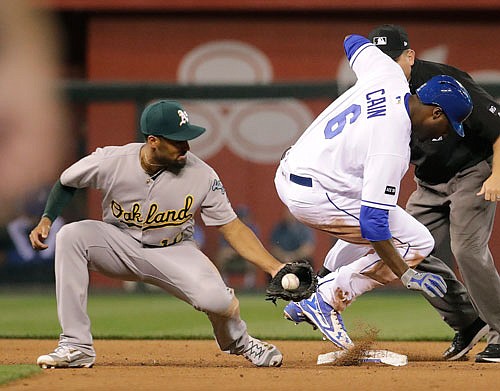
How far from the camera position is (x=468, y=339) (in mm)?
5977

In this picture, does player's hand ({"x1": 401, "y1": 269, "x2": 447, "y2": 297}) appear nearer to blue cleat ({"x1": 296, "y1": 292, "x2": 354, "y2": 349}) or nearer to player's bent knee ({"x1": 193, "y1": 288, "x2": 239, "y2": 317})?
blue cleat ({"x1": 296, "y1": 292, "x2": 354, "y2": 349})

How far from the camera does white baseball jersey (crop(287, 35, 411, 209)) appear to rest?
4.84 meters

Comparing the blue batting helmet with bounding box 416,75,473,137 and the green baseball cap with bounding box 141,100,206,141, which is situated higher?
the blue batting helmet with bounding box 416,75,473,137

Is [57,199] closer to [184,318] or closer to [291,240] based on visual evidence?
[184,318]

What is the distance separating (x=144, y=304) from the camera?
10.5 metres

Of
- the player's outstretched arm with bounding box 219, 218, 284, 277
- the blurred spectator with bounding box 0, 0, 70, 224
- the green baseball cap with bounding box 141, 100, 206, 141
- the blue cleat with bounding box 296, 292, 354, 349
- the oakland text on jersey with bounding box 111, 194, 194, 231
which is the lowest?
the blurred spectator with bounding box 0, 0, 70, 224

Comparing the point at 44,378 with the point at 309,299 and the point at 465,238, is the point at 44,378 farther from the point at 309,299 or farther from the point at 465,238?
the point at 465,238

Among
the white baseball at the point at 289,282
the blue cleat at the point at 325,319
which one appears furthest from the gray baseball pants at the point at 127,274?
the blue cleat at the point at 325,319

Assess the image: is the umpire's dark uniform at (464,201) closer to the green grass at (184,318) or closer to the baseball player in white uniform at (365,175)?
the baseball player in white uniform at (365,175)

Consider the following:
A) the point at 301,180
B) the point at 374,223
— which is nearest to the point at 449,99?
the point at 374,223

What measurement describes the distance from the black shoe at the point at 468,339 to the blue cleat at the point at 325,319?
0.77 meters

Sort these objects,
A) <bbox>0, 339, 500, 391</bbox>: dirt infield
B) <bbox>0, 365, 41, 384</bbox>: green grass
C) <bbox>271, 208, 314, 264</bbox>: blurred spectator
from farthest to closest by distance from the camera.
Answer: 1. <bbox>271, 208, 314, 264</bbox>: blurred spectator
2. <bbox>0, 365, 41, 384</bbox>: green grass
3. <bbox>0, 339, 500, 391</bbox>: dirt infield

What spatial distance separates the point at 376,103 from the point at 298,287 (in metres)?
0.94

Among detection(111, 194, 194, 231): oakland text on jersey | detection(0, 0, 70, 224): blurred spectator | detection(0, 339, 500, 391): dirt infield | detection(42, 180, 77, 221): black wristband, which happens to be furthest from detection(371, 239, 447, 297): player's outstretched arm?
detection(0, 0, 70, 224): blurred spectator
